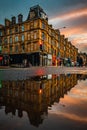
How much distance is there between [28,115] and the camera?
114 inches

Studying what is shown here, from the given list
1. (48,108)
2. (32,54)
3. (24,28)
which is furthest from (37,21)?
(48,108)

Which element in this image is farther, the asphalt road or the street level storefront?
the street level storefront

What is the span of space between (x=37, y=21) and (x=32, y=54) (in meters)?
7.71

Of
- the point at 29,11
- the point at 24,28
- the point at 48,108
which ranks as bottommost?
the point at 48,108

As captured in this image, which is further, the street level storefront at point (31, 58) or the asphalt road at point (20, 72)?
the street level storefront at point (31, 58)

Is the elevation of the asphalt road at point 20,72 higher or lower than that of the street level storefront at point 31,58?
lower

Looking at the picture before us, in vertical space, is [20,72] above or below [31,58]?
below

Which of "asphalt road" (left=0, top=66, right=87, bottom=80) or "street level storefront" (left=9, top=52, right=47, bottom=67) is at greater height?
"street level storefront" (left=9, top=52, right=47, bottom=67)

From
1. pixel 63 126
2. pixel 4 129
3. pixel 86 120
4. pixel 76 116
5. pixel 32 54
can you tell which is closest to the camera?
pixel 4 129

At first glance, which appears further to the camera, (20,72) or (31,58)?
(31,58)

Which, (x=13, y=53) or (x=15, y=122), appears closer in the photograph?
(x=15, y=122)

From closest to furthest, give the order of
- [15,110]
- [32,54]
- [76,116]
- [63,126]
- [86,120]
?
[63,126] → [86,120] → [76,116] → [15,110] → [32,54]

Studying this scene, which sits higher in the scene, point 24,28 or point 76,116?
point 24,28

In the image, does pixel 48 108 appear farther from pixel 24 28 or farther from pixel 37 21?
pixel 24 28
